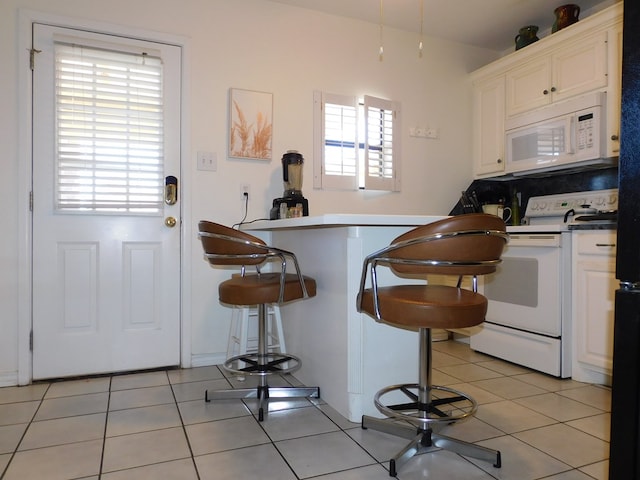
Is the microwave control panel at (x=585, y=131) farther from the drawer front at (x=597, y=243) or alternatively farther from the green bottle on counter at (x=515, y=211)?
the green bottle on counter at (x=515, y=211)

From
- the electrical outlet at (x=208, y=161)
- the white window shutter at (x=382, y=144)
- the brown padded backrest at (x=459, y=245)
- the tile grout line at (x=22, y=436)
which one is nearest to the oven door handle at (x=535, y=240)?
the white window shutter at (x=382, y=144)

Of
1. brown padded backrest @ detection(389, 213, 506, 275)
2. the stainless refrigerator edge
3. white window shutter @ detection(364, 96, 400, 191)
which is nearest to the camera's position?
the stainless refrigerator edge

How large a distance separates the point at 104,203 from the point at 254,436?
5.58ft

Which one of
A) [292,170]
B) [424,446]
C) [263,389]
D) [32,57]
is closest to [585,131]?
[292,170]

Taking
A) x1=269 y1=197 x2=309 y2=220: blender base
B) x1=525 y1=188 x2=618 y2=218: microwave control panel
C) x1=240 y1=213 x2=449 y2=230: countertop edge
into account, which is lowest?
x1=240 y1=213 x2=449 y2=230: countertop edge

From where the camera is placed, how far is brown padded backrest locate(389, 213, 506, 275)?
1327 millimetres

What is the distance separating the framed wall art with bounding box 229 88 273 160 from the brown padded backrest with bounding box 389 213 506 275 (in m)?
1.85

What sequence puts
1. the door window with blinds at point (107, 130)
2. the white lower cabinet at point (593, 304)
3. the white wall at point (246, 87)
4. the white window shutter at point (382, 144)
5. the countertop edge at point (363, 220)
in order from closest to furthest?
the countertop edge at point (363, 220) → the white lower cabinet at point (593, 304) → the white wall at point (246, 87) → the door window with blinds at point (107, 130) → the white window shutter at point (382, 144)

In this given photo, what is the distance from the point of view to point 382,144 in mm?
3434

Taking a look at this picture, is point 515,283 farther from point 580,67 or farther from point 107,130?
point 107,130

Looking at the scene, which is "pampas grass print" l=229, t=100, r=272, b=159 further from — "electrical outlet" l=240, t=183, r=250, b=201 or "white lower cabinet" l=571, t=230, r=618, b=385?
"white lower cabinet" l=571, t=230, r=618, b=385

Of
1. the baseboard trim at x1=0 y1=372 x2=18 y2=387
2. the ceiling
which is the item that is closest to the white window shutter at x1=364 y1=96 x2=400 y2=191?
the ceiling

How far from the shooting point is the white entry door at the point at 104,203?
2543 millimetres

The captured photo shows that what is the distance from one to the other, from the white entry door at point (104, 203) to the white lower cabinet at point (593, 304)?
243 centimetres
